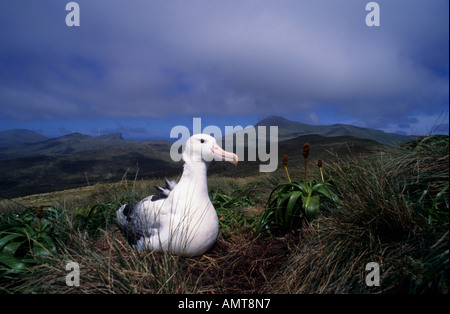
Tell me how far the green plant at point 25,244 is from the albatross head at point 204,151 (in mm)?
1852

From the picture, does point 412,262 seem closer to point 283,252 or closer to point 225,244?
point 283,252

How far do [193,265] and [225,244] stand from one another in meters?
0.81

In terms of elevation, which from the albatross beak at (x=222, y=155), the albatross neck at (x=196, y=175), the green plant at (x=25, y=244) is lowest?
Answer: the green plant at (x=25, y=244)

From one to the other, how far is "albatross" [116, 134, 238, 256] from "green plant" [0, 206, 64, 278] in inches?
38.1

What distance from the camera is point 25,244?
3223 millimetres

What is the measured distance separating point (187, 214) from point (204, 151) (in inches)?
32.8

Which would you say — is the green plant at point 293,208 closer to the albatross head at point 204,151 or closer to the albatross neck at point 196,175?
the albatross head at point 204,151

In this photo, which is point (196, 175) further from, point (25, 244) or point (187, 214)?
point (25, 244)

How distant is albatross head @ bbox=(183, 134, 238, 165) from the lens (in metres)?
3.37

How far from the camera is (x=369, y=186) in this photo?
289 cm

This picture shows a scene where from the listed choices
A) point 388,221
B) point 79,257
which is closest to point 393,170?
point 388,221

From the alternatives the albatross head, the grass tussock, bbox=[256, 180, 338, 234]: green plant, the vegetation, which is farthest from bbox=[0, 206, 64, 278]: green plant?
bbox=[256, 180, 338, 234]: green plant

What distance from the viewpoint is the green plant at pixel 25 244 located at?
2.70 metres

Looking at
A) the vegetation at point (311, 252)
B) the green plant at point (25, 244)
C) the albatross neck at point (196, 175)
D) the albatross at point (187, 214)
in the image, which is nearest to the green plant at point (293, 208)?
the vegetation at point (311, 252)
